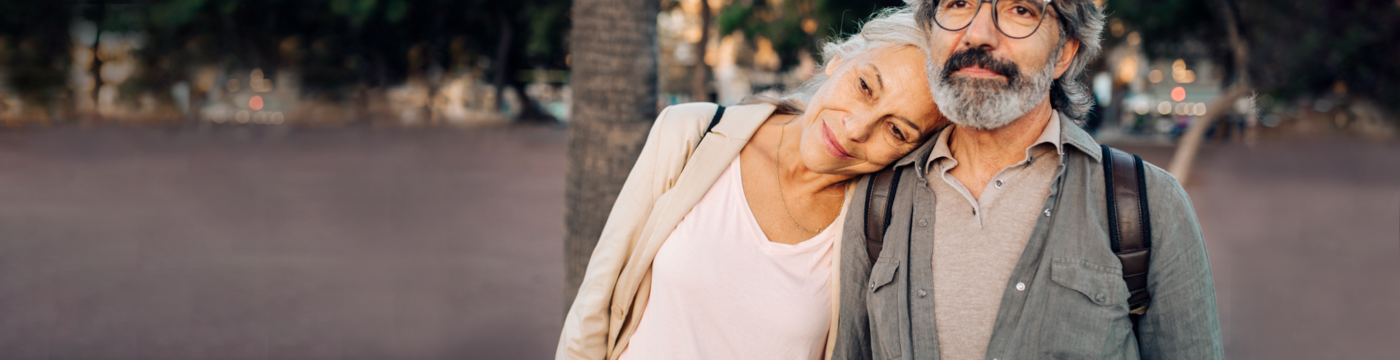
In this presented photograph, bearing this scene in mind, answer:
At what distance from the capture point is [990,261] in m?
1.95

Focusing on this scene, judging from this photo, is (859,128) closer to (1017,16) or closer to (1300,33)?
(1017,16)

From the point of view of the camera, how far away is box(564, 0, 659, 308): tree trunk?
123 inches

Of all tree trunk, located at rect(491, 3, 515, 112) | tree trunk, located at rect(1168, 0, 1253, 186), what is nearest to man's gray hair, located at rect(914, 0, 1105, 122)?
tree trunk, located at rect(1168, 0, 1253, 186)

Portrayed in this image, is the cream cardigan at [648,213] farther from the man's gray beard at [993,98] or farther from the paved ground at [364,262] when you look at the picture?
the paved ground at [364,262]

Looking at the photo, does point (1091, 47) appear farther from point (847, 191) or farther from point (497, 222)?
point (497, 222)

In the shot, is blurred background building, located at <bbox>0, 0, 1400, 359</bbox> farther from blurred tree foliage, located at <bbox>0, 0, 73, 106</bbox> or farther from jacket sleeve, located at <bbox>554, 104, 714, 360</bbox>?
jacket sleeve, located at <bbox>554, 104, 714, 360</bbox>

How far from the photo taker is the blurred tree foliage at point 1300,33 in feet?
53.9

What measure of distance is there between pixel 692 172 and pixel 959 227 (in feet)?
2.33

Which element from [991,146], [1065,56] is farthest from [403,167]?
[1065,56]

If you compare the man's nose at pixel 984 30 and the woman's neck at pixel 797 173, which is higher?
the man's nose at pixel 984 30

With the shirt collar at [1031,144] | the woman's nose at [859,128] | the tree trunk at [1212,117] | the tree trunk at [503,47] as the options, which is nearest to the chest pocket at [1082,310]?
the shirt collar at [1031,144]

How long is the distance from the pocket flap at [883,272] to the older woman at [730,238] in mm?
215

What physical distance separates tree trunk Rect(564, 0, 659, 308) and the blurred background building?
0.03 m

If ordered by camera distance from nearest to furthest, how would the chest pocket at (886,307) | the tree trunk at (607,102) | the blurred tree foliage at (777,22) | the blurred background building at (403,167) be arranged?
the chest pocket at (886,307) → the tree trunk at (607,102) → the blurred background building at (403,167) → the blurred tree foliage at (777,22)
